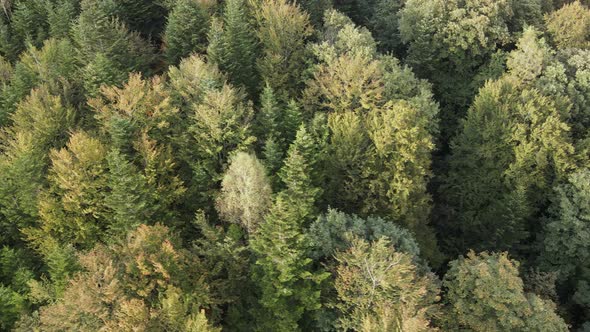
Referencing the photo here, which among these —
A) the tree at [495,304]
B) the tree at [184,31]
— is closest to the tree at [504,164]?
the tree at [495,304]

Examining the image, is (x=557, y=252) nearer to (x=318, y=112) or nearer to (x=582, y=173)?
(x=582, y=173)

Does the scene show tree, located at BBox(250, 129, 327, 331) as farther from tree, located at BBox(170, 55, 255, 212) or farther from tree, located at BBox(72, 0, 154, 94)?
tree, located at BBox(72, 0, 154, 94)

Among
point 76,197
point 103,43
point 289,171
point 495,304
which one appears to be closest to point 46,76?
point 103,43

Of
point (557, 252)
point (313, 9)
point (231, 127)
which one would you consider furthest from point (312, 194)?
point (313, 9)

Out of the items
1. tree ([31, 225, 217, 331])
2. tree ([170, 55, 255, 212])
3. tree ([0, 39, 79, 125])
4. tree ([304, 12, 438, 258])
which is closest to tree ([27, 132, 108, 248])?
tree ([31, 225, 217, 331])

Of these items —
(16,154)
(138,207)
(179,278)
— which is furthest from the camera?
(16,154)

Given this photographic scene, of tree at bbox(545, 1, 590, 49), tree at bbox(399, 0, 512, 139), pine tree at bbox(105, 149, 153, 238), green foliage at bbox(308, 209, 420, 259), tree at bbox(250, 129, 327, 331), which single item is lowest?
pine tree at bbox(105, 149, 153, 238)
